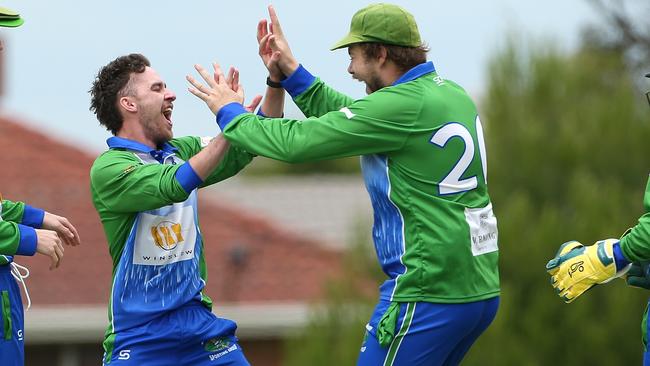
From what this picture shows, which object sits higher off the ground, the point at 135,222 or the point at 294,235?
the point at 135,222

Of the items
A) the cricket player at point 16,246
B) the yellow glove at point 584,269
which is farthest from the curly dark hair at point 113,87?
the yellow glove at point 584,269

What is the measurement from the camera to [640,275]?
661 cm

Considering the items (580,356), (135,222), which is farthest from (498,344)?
(135,222)

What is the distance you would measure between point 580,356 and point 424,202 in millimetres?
13805

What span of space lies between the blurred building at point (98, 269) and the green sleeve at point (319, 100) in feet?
32.3

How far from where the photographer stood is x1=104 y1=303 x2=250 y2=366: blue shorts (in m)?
6.64

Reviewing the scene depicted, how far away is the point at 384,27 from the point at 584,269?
4.83ft

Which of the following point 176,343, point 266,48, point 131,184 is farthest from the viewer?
point 266,48

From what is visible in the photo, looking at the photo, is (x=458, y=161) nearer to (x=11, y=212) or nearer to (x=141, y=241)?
(x=141, y=241)

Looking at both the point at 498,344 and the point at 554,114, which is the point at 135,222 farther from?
the point at 554,114

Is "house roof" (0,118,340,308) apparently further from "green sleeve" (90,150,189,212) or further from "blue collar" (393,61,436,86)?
"blue collar" (393,61,436,86)

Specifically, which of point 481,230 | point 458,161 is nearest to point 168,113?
point 458,161

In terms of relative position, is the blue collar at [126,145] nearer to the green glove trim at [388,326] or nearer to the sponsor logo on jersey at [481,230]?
the green glove trim at [388,326]

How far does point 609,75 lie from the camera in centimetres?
2331
